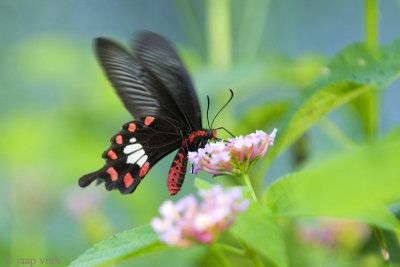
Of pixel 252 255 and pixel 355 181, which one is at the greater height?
pixel 355 181

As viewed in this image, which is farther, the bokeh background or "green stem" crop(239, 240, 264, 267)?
the bokeh background

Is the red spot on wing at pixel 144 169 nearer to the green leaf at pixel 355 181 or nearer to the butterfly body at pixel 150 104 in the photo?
the butterfly body at pixel 150 104

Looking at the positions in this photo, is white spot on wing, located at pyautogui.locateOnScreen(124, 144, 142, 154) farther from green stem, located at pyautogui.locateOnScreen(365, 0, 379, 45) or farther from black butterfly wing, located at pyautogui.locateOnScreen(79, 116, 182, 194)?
green stem, located at pyautogui.locateOnScreen(365, 0, 379, 45)

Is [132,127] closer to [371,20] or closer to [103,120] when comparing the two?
[371,20]

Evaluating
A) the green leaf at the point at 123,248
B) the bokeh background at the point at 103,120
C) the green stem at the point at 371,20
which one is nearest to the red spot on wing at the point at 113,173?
the bokeh background at the point at 103,120

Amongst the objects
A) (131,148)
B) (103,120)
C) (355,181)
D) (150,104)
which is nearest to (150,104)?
(150,104)

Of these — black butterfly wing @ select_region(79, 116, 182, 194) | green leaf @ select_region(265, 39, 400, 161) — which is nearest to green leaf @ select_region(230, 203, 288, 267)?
green leaf @ select_region(265, 39, 400, 161)
